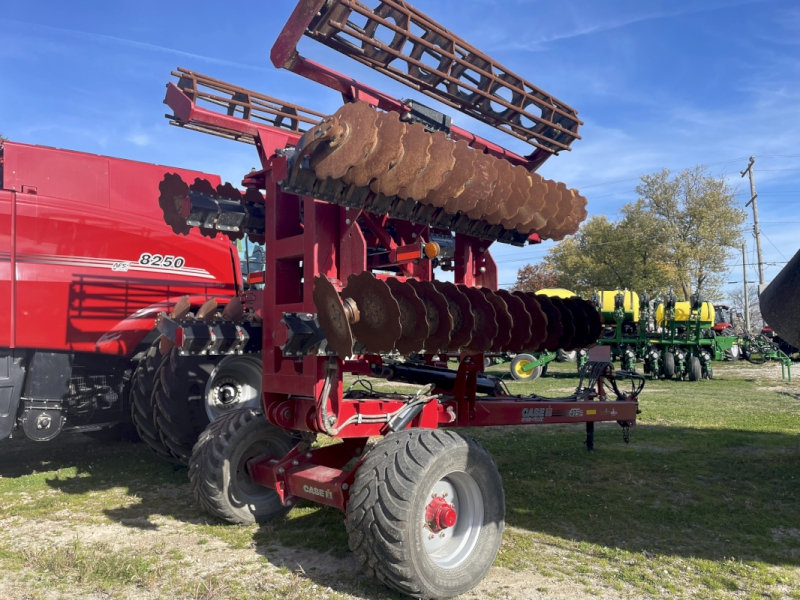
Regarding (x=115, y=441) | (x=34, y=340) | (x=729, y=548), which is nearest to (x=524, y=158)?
(x=729, y=548)

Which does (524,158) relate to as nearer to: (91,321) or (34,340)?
(91,321)

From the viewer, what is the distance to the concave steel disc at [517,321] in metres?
4.50

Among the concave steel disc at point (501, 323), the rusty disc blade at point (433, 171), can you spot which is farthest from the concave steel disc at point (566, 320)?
the rusty disc blade at point (433, 171)

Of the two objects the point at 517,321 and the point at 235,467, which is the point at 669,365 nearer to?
the point at 517,321

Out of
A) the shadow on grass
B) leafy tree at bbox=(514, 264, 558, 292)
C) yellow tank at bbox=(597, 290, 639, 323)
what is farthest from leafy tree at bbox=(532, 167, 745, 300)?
the shadow on grass

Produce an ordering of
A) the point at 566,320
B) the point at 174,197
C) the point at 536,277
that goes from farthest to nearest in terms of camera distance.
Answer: the point at 536,277, the point at 174,197, the point at 566,320

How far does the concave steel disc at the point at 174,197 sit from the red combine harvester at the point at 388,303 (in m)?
0.02

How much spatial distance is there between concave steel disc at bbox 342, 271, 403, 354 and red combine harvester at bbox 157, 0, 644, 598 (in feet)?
0.04

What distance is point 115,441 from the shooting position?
7.79m

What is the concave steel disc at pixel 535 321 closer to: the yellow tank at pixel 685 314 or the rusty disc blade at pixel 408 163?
the rusty disc blade at pixel 408 163

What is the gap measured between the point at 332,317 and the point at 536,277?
1488 inches

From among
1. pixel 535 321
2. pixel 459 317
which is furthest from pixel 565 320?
pixel 459 317

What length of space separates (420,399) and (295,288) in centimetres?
119

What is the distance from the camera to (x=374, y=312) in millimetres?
3537
